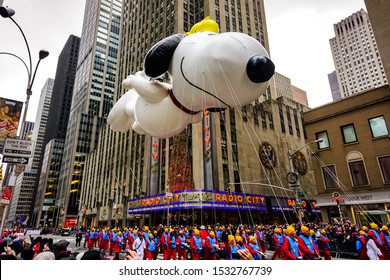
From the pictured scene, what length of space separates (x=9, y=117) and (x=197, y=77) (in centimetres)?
910

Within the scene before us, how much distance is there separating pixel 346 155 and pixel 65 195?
82.0 m

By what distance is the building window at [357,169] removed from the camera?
18578mm

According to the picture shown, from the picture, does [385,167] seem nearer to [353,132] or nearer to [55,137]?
[353,132]

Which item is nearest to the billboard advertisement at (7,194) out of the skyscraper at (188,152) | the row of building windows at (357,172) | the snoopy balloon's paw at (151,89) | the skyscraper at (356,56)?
the snoopy balloon's paw at (151,89)

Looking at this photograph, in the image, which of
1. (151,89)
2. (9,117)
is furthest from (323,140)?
(9,117)

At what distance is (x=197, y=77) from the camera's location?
4.30m

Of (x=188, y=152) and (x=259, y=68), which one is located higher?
(x=188, y=152)

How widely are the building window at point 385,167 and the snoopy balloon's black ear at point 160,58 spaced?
19473mm

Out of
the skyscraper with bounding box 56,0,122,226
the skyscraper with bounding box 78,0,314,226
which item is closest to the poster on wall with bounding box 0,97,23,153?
the skyscraper with bounding box 78,0,314,226

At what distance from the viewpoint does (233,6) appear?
51.4 metres

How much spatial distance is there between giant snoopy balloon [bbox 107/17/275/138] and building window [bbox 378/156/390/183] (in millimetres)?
18310

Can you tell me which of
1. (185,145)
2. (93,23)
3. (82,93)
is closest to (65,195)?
(82,93)

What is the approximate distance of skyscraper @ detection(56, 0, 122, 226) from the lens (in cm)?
8081
